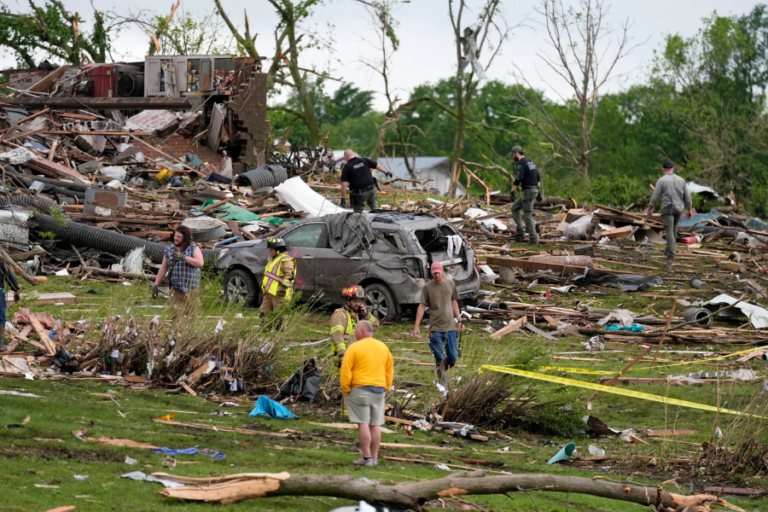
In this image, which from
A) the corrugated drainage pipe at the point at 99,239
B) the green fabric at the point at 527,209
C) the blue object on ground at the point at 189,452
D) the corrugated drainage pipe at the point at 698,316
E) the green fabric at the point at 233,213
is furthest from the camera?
the green fabric at the point at 233,213

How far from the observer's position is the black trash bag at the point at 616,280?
18938 mm

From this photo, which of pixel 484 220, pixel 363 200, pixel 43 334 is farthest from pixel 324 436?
pixel 484 220

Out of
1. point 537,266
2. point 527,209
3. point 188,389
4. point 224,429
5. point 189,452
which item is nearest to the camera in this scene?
point 189,452

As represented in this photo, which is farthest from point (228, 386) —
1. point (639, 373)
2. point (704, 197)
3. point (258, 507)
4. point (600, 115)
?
point (600, 115)

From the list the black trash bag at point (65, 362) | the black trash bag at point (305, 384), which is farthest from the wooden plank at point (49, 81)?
the black trash bag at point (305, 384)

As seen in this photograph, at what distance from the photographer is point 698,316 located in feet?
52.5

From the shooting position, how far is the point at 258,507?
6730mm

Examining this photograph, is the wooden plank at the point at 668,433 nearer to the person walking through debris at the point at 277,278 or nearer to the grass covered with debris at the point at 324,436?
the grass covered with debris at the point at 324,436

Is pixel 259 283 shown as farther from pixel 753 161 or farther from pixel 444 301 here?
pixel 753 161

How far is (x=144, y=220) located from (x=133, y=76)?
46.0 ft

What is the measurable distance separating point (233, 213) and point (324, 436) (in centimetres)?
1516

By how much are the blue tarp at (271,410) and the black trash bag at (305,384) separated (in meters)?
0.63

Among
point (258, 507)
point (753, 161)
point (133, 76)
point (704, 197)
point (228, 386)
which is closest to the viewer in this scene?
point (258, 507)

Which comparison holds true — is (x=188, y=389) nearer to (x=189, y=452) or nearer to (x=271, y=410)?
(x=271, y=410)
